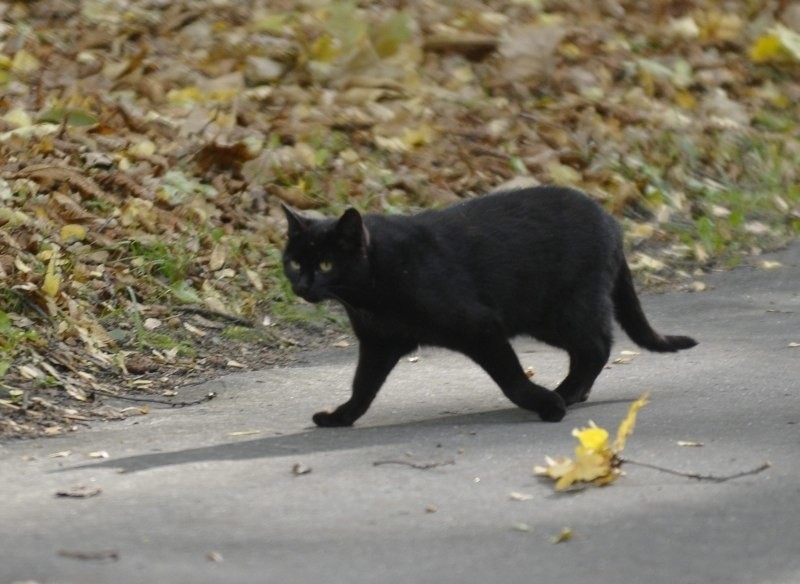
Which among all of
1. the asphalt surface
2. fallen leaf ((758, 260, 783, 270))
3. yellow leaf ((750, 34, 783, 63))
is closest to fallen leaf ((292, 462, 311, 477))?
the asphalt surface

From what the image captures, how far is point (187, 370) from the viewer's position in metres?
6.48

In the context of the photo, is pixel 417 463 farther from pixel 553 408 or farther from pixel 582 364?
pixel 582 364

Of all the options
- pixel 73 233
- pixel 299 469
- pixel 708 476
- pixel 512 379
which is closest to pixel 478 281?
pixel 512 379

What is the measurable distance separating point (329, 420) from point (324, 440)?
29 centimetres

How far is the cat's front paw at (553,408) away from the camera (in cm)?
550

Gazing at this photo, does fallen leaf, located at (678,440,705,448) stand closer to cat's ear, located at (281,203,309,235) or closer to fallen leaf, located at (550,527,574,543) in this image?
fallen leaf, located at (550,527,574,543)

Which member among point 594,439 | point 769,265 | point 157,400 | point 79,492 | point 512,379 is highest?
point 594,439

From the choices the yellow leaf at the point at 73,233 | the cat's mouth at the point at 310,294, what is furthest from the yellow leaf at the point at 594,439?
the yellow leaf at the point at 73,233

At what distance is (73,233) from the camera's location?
7.19 metres

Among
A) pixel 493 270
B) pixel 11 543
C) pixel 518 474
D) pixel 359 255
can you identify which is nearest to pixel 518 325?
pixel 493 270

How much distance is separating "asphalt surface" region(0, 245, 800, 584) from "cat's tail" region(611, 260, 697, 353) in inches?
6.4

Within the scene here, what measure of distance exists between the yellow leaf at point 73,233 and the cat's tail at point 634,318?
2753 mm

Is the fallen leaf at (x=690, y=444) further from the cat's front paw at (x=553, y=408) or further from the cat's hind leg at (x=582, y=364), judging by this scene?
the cat's hind leg at (x=582, y=364)

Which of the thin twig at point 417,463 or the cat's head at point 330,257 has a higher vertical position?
the cat's head at point 330,257
